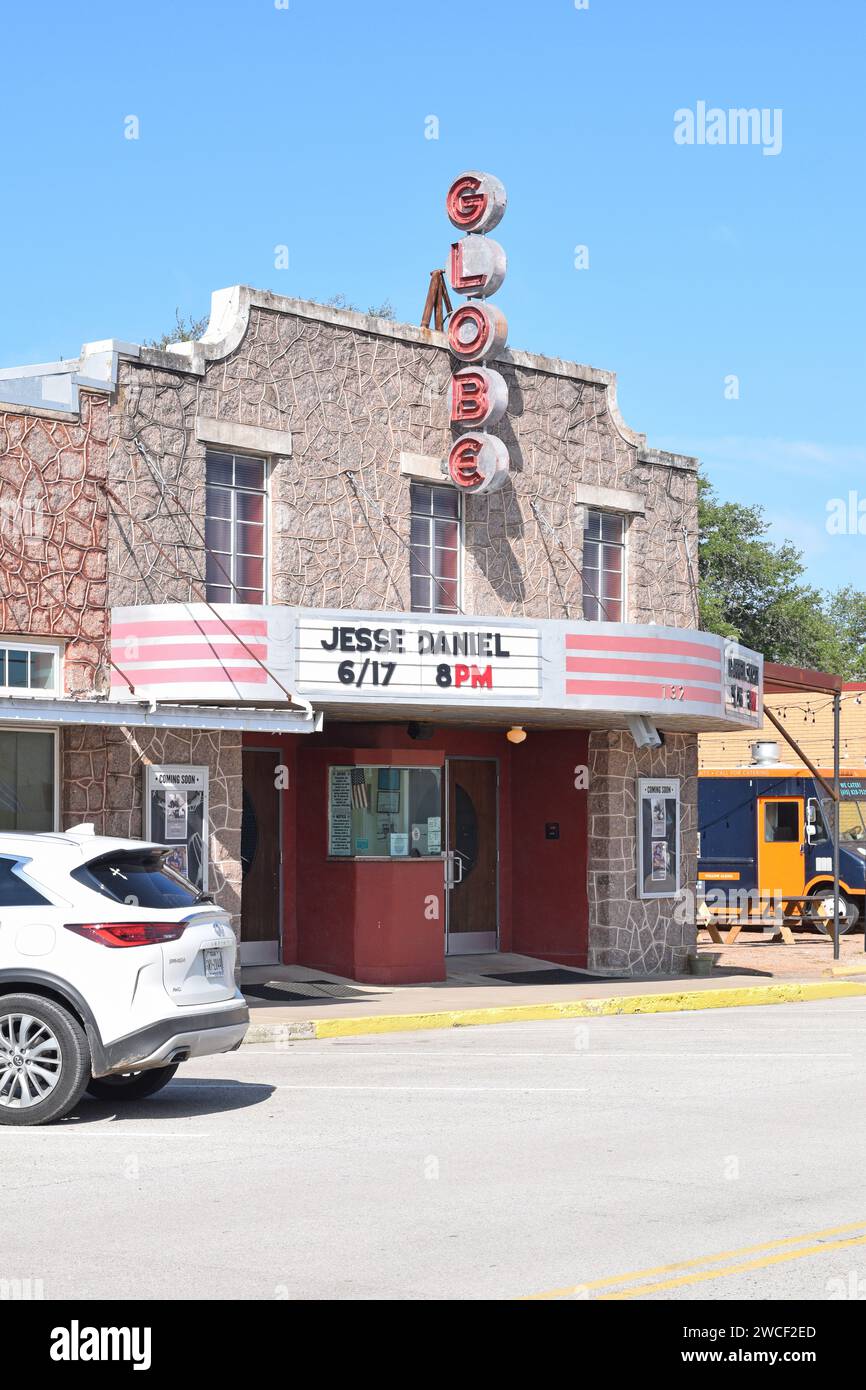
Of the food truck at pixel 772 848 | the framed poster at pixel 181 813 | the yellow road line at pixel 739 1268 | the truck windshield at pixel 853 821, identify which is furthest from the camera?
the truck windshield at pixel 853 821

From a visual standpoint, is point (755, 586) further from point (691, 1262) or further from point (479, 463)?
point (691, 1262)

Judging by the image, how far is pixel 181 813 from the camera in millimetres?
19703

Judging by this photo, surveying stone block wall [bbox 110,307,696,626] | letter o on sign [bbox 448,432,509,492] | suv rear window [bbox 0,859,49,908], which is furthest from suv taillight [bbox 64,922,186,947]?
letter o on sign [bbox 448,432,509,492]

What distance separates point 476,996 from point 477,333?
8.00 metres

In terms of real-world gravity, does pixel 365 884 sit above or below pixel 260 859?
below

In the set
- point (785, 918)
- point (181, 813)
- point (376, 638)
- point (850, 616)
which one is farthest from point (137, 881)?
point (850, 616)

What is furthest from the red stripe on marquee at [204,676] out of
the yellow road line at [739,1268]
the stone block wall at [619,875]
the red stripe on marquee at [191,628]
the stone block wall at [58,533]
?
the yellow road line at [739,1268]

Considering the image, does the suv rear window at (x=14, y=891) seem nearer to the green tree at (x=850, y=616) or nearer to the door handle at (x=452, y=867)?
the door handle at (x=452, y=867)

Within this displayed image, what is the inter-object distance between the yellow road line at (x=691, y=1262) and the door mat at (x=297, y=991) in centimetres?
1224

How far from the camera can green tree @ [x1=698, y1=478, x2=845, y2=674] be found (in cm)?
5938

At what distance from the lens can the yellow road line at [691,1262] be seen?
6.87 meters

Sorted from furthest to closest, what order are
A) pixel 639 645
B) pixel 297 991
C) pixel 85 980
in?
pixel 639 645 → pixel 297 991 → pixel 85 980

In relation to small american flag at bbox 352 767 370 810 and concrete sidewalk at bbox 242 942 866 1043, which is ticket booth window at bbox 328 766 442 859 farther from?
concrete sidewalk at bbox 242 942 866 1043
